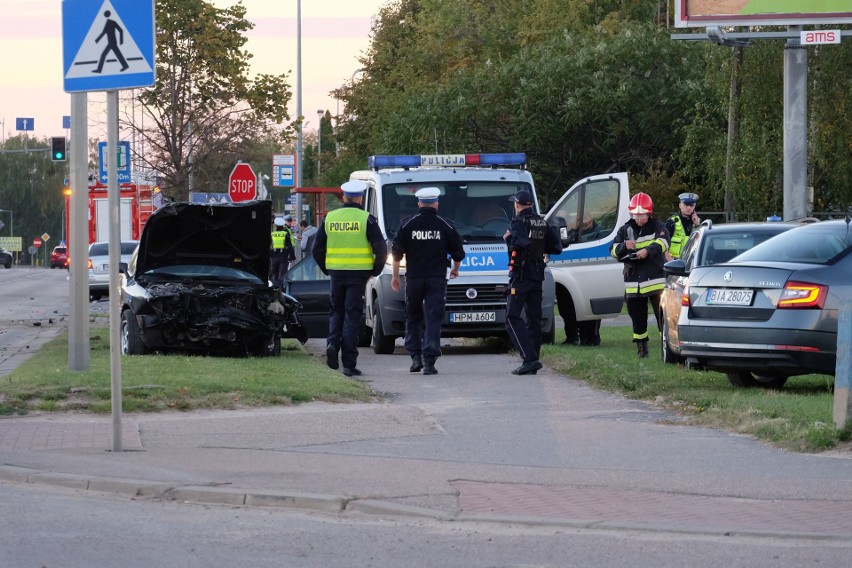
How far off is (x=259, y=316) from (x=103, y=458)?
7.38 metres

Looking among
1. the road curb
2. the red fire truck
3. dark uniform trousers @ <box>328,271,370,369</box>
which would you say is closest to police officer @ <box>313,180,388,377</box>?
dark uniform trousers @ <box>328,271,370,369</box>

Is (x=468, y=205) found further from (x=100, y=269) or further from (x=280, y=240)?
(x=100, y=269)

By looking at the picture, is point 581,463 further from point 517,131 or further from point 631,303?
point 517,131

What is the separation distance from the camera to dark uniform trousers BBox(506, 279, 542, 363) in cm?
1550

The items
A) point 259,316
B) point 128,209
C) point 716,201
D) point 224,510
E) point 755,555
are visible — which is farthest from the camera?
point 128,209

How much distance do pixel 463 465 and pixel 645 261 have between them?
7879 mm

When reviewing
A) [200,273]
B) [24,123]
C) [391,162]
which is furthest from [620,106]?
[24,123]

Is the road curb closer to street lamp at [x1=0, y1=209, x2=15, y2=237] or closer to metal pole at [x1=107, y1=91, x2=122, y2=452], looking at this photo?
metal pole at [x1=107, y1=91, x2=122, y2=452]

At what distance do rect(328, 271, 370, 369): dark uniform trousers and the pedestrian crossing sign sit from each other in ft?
20.5

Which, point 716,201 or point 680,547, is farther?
point 716,201

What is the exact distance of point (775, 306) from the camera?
1237cm

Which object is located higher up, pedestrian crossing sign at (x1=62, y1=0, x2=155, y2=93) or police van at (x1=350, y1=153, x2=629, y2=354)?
pedestrian crossing sign at (x1=62, y1=0, x2=155, y2=93)

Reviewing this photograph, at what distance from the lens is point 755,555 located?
6754mm

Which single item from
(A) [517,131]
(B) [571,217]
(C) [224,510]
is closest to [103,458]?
(C) [224,510]
